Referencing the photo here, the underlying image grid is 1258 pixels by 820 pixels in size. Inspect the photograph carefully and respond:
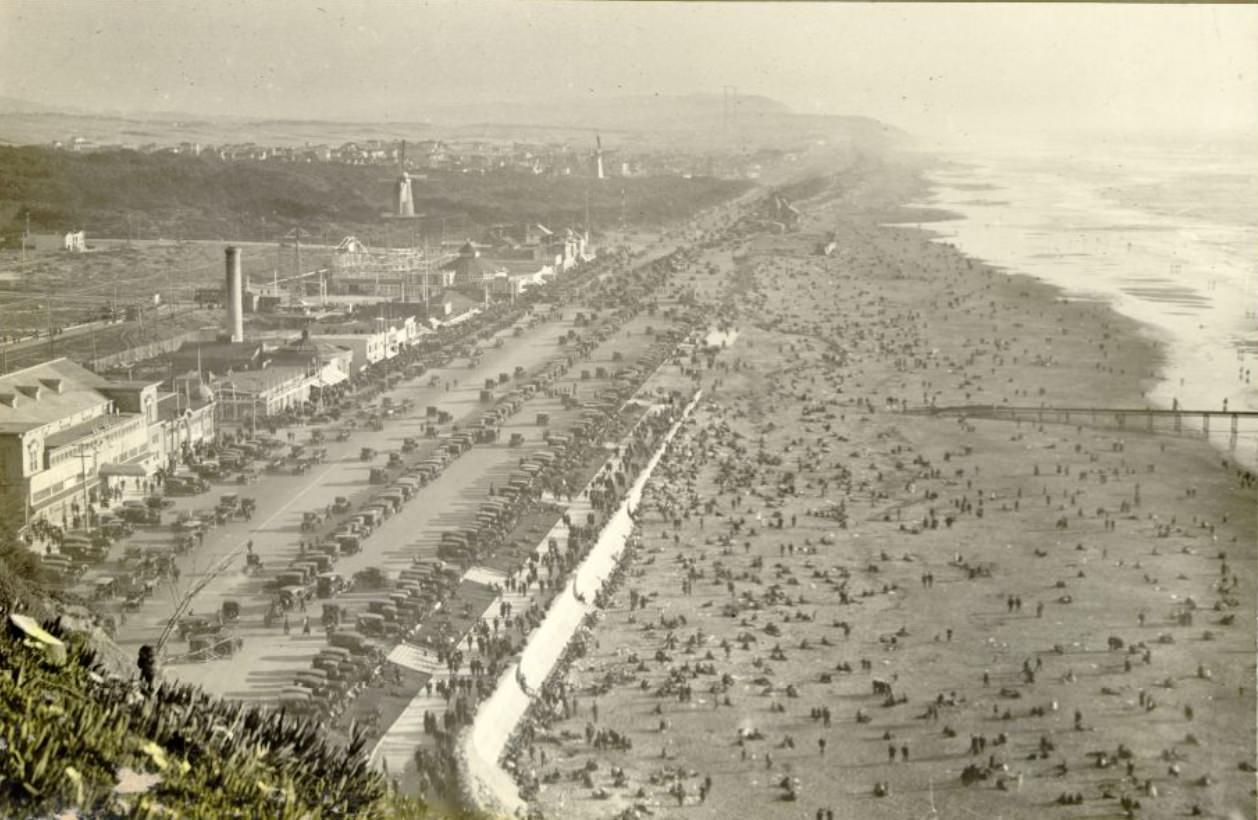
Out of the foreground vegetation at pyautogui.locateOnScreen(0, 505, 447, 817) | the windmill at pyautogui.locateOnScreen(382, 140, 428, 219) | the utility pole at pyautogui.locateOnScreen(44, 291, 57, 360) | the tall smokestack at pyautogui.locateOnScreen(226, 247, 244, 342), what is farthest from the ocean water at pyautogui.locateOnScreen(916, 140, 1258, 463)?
the utility pole at pyautogui.locateOnScreen(44, 291, 57, 360)

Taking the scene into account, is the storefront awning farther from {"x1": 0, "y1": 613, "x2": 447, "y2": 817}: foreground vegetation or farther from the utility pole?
{"x1": 0, "y1": 613, "x2": 447, "y2": 817}: foreground vegetation

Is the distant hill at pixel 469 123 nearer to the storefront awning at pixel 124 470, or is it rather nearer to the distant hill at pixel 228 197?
the distant hill at pixel 228 197

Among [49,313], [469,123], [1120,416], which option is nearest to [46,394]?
[49,313]

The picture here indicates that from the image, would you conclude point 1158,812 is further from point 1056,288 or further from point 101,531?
point 1056,288

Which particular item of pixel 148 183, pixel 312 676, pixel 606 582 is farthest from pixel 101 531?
pixel 148 183

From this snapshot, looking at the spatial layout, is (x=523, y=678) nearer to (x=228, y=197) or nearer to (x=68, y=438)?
(x=68, y=438)

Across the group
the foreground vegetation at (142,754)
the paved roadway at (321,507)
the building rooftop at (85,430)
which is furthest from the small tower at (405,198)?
the foreground vegetation at (142,754)
